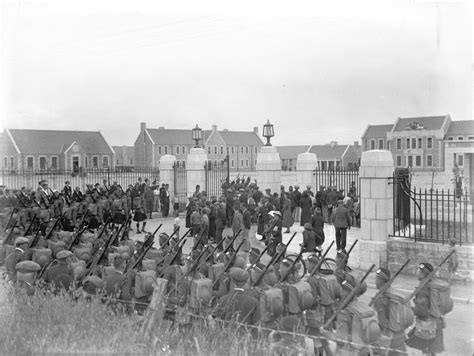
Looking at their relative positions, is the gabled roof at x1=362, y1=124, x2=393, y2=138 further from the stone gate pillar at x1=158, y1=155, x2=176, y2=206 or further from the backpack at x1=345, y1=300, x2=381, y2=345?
the backpack at x1=345, y1=300, x2=381, y2=345

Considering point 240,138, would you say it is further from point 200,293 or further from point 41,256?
point 200,293

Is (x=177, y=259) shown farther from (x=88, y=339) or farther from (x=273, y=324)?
(x=88, y=339)

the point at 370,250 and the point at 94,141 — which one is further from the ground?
the point at 94,141

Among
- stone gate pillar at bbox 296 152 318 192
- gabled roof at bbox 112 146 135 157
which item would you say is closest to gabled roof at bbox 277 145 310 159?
gabled roof at bbox 112 146 135 157

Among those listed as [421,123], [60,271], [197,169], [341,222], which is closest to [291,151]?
[421,123]

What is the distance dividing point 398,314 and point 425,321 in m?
0.62

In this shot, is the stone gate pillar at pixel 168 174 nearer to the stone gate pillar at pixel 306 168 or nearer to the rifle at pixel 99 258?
the stone gate pillar at pixel 306 168

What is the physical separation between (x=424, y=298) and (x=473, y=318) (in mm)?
3272

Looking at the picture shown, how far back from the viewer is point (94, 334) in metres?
6.62

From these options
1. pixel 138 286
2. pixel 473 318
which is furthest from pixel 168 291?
pixel 473 318

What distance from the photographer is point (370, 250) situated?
1391 centimetres

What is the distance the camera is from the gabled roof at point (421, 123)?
6469 cm

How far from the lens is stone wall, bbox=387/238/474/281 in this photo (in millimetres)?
12539

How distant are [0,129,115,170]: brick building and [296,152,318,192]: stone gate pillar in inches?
957
